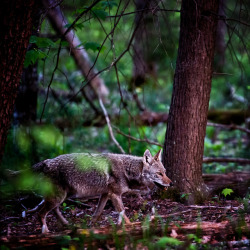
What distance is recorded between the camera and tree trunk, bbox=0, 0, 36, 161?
13.8 feet

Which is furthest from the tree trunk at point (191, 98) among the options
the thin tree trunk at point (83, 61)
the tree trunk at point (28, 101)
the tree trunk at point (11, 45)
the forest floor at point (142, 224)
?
the tree trunk at point (28, 101)

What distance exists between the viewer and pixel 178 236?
4508 mm

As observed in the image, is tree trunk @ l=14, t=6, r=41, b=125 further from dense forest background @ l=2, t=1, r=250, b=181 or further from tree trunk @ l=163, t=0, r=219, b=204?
tree trunk @ l=163, t=0, r=219, b=204

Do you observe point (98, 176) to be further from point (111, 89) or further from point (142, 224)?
point (111, 89)

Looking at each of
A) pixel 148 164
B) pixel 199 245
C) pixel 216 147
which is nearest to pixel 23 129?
pixel 148 164

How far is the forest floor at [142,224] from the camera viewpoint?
4219 millimetres

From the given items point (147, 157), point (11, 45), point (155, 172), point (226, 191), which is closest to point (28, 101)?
point (147, 157)

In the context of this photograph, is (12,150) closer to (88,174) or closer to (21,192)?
(21,192)

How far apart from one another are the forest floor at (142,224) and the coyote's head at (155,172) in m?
0.43

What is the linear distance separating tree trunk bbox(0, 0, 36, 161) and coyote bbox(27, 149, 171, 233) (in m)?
1.65

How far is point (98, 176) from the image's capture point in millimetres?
6223

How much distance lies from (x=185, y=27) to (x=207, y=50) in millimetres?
590

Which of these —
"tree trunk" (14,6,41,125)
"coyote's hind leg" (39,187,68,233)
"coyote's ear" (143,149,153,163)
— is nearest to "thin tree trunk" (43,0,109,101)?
"tree trunk" (14,6,41,125)

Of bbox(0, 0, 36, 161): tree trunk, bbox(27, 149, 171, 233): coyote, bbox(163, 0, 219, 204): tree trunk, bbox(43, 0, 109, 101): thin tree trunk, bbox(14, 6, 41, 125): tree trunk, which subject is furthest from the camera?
bbox(43, 0, 109, 101): thin tree trunk
